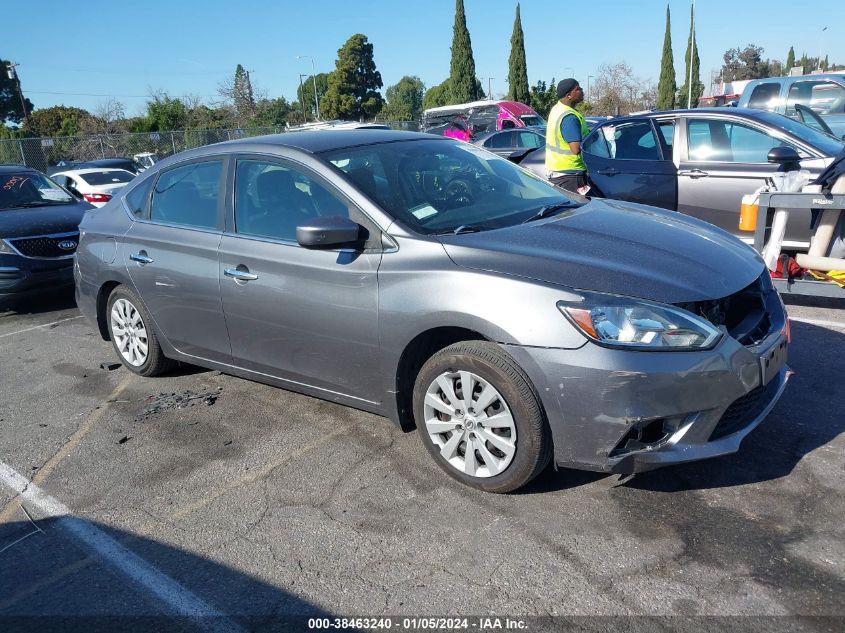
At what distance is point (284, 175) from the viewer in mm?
4273

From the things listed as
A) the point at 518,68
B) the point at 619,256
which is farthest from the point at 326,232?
the point at 518,68

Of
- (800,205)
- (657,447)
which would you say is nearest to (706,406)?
(657,447)

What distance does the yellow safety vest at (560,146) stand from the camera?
7340 mm

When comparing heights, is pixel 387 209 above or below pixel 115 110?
below

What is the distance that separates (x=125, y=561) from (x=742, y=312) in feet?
10.1

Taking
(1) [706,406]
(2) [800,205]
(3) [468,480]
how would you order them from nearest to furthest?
(1) [706,406] → (3) [468,480] → (2) [800,205]

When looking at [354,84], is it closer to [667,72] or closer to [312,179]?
[667,72]

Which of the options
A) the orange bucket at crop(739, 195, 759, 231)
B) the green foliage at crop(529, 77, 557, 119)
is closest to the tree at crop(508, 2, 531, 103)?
the green foliage at crop(529, 77, 557, 119)

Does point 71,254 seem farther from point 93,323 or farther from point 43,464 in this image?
point 43,464

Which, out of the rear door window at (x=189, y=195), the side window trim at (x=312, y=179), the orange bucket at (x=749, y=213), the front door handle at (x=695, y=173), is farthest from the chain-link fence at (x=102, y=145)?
the side window trim at (x=312, y=179)

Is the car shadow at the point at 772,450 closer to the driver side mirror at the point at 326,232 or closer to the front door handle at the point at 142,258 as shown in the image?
the driver side mirror at the point at 326,232

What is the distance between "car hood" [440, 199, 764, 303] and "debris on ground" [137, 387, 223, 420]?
93.5 inches

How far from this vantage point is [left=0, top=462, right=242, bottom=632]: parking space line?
2.82m

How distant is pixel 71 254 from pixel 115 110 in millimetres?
37261
